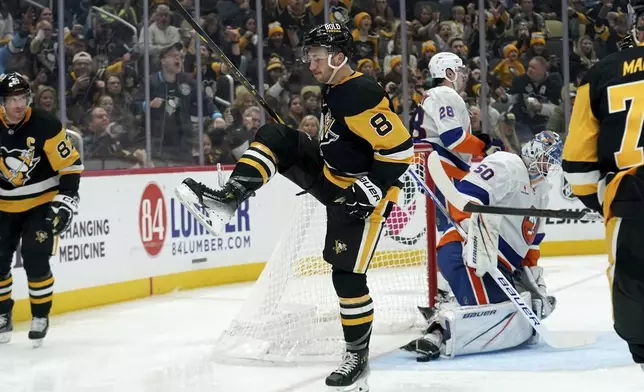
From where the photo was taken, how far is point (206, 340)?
434 cm

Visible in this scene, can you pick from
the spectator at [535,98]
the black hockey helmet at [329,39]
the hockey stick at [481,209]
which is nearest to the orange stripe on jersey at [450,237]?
the hockey stick at [481,209]

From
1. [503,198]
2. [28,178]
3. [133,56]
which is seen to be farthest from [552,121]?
[28,178]

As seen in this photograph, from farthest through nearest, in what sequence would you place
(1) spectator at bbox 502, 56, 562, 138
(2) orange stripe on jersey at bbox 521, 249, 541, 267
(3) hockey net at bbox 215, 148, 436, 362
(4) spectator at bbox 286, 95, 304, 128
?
(1) spectator at bbox 502, 56, 562, 138 < (4) spectator at bbox 286, 95, 304, 128 < (2) orange stripe on jersey at bbox 521, 249, 541, 267 < (3) hockey net at bbox 215, 148, 436, 362

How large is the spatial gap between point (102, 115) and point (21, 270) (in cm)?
207

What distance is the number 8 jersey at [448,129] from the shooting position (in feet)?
15.3

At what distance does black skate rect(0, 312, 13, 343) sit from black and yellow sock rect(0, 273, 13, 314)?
0.09 ft

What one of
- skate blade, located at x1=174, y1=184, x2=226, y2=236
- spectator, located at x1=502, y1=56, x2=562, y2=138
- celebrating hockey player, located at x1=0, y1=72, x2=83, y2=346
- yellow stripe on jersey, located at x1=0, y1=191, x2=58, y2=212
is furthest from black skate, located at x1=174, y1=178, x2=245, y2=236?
spectator, located at x1=502, y1=56, x2=562, y2=138

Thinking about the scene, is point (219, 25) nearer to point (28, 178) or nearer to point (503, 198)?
point (28, 178)

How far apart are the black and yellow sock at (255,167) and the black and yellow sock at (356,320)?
1.62 feet

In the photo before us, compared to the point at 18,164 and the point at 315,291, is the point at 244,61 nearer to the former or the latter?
the point at 18,164

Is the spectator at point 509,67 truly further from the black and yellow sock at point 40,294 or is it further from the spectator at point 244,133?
the black and yellow sock at point 40,294

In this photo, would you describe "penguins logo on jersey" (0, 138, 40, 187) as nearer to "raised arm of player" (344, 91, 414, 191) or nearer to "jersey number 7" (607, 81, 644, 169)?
"raised arm of player" (344, 91, 414, 191)

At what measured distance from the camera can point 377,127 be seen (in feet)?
9.78

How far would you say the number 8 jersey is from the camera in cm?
466
